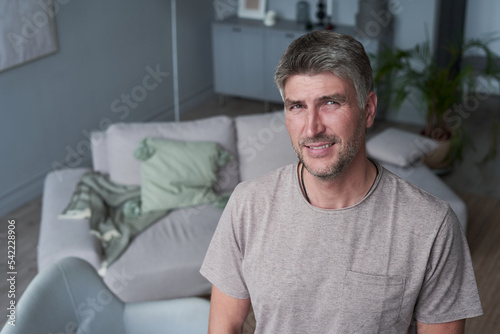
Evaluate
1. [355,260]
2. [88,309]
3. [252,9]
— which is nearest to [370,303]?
[355,260]

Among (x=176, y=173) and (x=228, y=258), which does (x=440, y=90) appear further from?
(x=228, y=258)

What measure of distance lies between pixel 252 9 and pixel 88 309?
14.6ft

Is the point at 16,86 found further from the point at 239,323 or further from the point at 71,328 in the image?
the point at 239,323

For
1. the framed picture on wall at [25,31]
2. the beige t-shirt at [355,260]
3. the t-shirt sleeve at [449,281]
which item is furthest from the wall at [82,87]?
the t-shirt sleeve at [449,281]

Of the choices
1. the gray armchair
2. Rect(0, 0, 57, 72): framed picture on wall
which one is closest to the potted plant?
Rect(0, 0, 57, 72): framed picture on wall

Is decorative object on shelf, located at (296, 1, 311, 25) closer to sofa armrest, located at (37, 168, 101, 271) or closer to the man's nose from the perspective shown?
sofa armrest, located at (37, 168, 101, 271)

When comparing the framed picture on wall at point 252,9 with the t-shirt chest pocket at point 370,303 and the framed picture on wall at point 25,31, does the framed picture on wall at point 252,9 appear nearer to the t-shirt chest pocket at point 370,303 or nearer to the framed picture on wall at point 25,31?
the framed picture on wall at point 25,31

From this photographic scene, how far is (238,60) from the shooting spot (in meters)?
5.90

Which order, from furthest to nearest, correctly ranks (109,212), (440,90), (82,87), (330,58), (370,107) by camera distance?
(82,87)
(440,90)
(109,212)
(370,107)
(330,58)

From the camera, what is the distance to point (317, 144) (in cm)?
129

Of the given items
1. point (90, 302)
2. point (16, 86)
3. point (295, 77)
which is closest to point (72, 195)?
point (16, 86)

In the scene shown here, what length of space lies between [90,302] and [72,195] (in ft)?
4.67

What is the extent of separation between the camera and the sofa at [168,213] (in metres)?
3.02

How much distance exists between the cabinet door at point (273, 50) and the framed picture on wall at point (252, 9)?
17.4 inches
